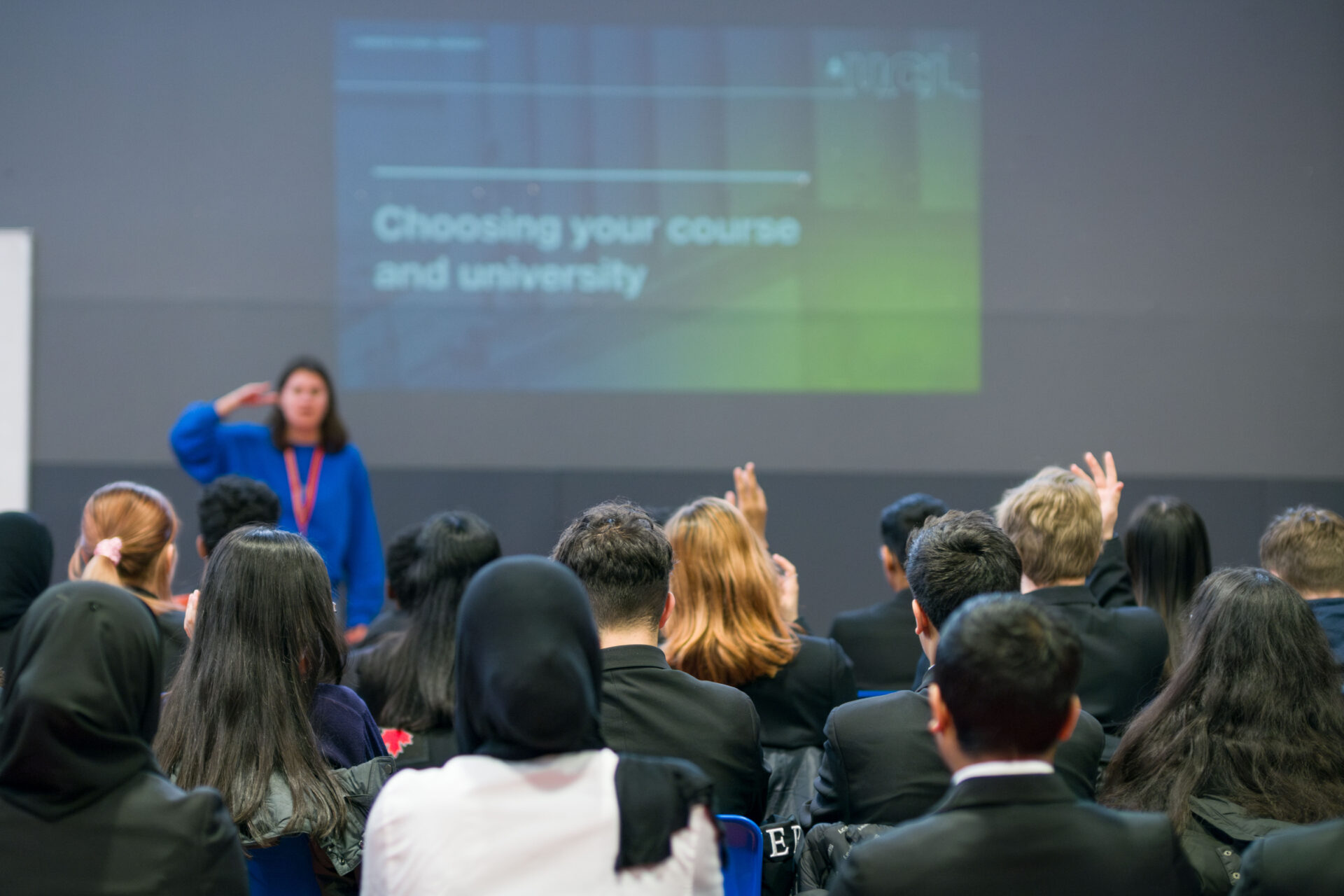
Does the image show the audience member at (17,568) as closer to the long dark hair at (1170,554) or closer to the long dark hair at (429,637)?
the long dark hair at (429,637)

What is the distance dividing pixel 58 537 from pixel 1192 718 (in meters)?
5.17

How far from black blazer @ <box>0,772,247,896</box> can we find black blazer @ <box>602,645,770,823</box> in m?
0.67

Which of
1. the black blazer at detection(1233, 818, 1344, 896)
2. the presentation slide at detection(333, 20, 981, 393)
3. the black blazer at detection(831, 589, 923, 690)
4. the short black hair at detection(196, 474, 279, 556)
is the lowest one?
the black blazer at detection(831, 589, 923, 690)

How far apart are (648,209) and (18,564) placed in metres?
3.42

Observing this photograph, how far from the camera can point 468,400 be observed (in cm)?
545

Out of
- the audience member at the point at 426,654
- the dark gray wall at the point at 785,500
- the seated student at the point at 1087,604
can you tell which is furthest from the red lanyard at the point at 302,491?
the seated student at the point at 1087,604

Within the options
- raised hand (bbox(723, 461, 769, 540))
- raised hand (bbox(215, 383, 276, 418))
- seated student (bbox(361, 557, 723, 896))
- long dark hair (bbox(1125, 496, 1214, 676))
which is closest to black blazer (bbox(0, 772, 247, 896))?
seated student (bbox(361, 557, 723, 896))

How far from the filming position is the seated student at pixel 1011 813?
50.6 inches

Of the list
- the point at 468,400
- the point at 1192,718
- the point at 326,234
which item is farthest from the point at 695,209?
the point at 1192,718

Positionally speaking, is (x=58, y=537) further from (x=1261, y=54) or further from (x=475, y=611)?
(x=1261, y=54)

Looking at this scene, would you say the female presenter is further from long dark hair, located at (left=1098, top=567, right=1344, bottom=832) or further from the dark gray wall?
long dark hair, located at (left=1098, top=567, right=1344, bottom=832)

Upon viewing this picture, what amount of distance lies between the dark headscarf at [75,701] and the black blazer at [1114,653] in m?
1.84

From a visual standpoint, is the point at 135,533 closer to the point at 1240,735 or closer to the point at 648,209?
the point at 1240,735

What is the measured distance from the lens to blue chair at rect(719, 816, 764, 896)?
181cm
